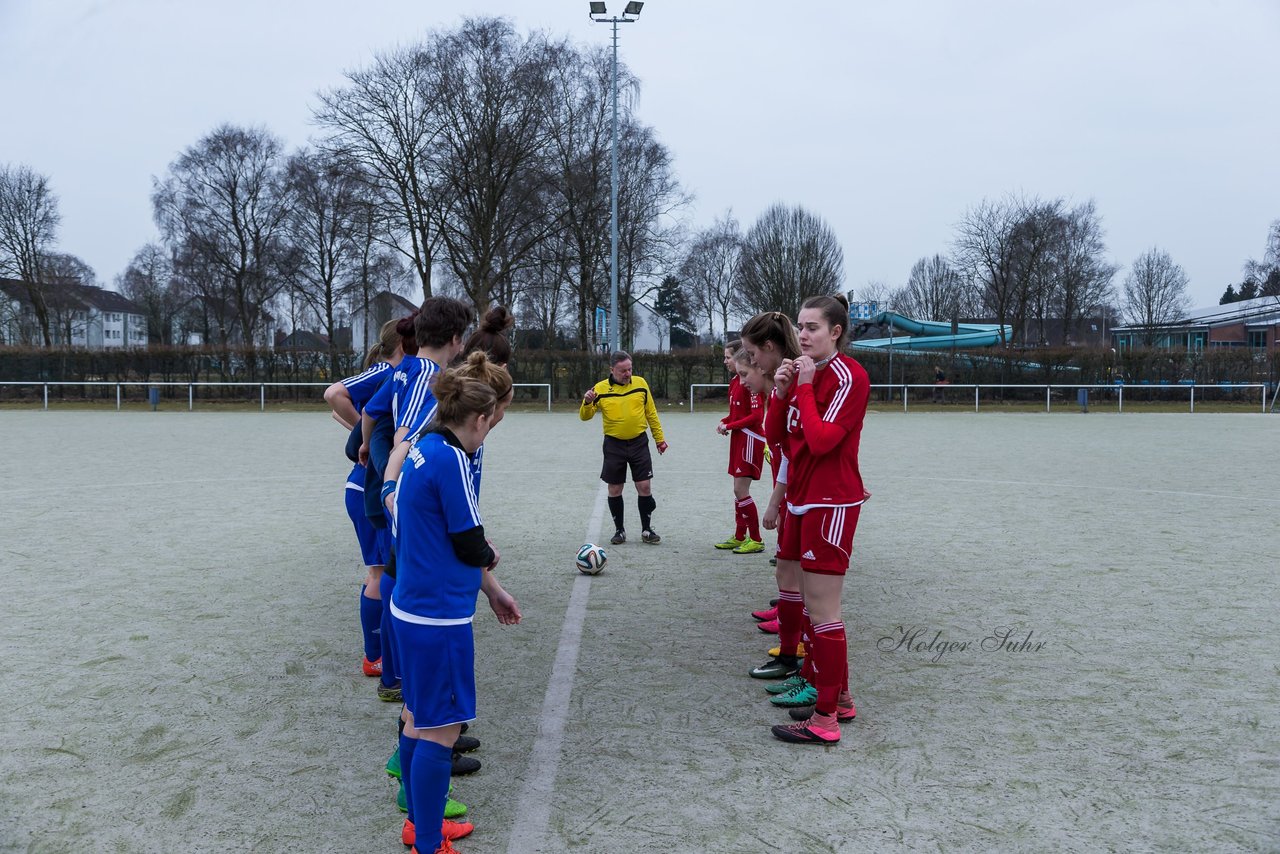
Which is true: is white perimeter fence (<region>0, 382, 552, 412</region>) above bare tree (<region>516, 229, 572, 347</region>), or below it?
below

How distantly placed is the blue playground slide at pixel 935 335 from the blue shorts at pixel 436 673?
4405 centimetres

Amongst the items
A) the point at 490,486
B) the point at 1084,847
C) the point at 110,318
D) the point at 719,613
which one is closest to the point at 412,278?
the point at 490,486

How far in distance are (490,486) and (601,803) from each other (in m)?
9.34

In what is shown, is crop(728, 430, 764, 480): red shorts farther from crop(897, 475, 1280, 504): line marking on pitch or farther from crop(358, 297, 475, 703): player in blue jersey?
crop(897, 475, 1280, 504): line marking on pitch

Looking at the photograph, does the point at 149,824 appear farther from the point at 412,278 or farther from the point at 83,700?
the point at 412,278

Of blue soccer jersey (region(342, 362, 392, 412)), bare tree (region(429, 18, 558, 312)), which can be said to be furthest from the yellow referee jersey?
bare tree (region(429, 18, 558, 312))

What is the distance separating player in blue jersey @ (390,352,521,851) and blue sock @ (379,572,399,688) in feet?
4.20

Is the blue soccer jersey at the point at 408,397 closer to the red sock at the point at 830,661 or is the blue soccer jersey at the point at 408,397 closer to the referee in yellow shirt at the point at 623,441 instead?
the red sock at the point at 830,661

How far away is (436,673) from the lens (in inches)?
122

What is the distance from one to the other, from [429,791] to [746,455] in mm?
5727

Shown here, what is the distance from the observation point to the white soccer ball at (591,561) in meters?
7.45

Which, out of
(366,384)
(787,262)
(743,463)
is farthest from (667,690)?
(787,262)

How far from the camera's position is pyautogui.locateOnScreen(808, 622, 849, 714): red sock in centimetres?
425

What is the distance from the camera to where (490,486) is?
12.7 metres
